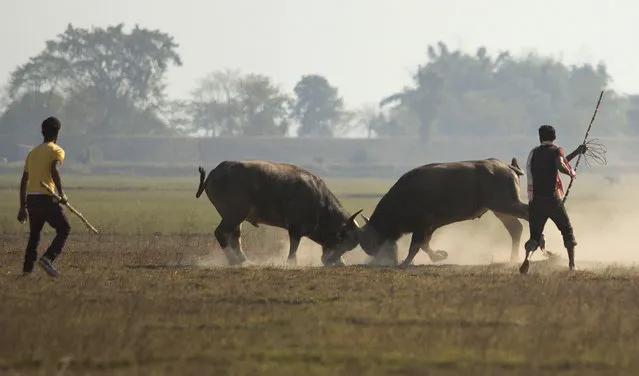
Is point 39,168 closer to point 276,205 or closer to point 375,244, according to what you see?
point 276,205

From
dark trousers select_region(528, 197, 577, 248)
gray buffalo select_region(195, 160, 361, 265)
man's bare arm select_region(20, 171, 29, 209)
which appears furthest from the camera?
gray buffalo select_region(195, 160, 361, 265)

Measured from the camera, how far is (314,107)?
623ft

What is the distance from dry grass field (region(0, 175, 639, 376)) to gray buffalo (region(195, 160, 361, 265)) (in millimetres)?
436

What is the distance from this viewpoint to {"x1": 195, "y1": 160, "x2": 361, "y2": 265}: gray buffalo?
19688 millimetres

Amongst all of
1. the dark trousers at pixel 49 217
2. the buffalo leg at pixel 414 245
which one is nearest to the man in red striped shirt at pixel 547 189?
the buffalo leg at pixel 414 245

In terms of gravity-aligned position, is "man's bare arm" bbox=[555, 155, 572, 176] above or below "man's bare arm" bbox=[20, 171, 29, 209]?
above

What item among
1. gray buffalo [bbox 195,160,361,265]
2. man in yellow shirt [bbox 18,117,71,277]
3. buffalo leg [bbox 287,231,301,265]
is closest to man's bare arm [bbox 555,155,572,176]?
gray buffalo [bbox 195,160,361,265]

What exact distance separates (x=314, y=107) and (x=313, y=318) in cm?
17772

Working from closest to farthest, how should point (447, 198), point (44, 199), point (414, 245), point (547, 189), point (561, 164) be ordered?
Answer: point (44, 199), point (561, 164), point (547, 189), point (414, 245), point (447, 198)

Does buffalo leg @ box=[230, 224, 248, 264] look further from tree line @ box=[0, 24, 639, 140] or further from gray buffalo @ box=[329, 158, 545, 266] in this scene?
tree line @ box=[0, 24, 639, 140]

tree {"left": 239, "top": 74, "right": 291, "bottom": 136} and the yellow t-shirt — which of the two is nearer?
the yellow t-shirt

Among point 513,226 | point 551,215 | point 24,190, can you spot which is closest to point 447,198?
point 513,226

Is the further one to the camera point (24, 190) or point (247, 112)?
point (247, 112)

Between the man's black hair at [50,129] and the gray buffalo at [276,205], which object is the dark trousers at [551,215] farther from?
the man's black hair at [50,129]
